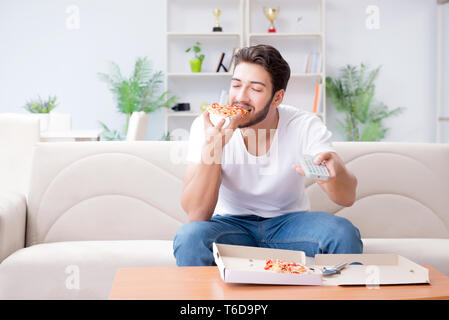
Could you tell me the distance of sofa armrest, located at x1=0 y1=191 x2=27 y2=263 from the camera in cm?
178

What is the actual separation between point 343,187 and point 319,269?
473 millimetres

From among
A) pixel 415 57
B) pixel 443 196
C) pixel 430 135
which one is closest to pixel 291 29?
pixel 415 57

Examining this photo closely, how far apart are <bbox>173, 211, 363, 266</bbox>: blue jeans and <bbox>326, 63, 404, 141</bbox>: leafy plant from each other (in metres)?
4.17

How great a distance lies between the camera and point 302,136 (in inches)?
70.8

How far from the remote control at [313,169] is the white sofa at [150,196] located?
2.03 feet

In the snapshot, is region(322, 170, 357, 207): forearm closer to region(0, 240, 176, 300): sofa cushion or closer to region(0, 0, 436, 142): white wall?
region(0, 240, 176, 300): sofa cushion

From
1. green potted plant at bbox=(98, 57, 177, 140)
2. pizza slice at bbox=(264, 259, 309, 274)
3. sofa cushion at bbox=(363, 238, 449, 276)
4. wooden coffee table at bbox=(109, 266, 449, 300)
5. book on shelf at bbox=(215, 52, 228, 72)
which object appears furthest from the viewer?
book on shelf at bbox=(215, 52, 228, 72)

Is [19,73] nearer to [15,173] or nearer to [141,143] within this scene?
[15,173]

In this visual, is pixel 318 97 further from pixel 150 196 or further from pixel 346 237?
pixel 346 237

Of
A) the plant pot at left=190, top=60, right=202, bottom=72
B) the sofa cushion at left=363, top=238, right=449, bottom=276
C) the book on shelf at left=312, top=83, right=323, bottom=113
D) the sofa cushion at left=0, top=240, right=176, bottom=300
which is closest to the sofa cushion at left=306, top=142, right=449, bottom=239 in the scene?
the sofa cushion at left=363, top=238, right=449, bottom=276

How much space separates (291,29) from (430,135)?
2041mm

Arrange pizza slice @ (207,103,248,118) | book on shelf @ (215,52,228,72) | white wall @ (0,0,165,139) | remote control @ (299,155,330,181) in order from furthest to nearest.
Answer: white wall @ (0,0,165,139) → book on shelf @ (215,52,228,72) → pizza slice @ (207,103,248,118) → remote control @ (299,155,330,181)

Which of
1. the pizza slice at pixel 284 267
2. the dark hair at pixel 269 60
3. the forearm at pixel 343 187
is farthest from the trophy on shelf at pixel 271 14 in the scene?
the pizza slice at pixel 284 267

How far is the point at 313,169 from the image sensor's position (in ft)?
4.54
